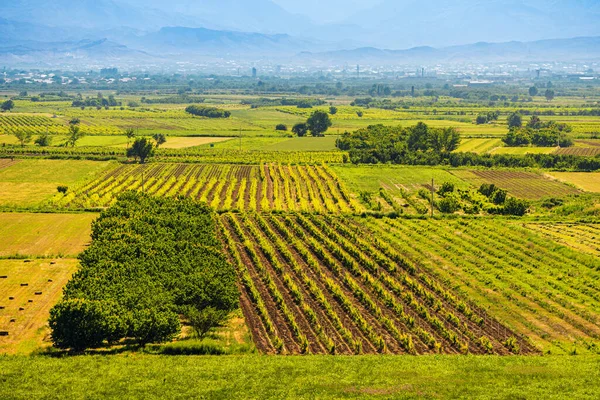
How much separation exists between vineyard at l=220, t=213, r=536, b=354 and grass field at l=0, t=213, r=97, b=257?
11.6m

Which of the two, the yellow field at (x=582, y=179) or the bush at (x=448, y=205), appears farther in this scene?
the yellow field at (x=582, y=179)

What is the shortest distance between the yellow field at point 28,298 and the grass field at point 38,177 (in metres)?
20.7

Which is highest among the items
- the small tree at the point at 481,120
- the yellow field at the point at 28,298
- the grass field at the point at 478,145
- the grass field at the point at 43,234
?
the yellow field at the point at 28,298

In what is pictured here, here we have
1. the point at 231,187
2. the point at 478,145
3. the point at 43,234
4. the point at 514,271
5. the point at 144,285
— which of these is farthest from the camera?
the point at 478,145

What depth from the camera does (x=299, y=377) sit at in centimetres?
3150

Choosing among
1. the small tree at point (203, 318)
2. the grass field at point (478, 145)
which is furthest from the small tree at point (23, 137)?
the small tree at point (203, 318)

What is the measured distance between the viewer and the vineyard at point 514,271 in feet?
125

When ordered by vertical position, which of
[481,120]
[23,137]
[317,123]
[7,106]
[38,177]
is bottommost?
[481,120]

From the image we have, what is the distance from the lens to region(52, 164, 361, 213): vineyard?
6731 centimetres

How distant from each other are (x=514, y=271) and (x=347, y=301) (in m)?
12.9

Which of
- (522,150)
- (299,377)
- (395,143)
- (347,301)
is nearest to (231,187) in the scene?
(395,143)

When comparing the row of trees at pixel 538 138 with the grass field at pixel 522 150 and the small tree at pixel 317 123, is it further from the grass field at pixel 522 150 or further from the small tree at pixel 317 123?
the small tree at pixel 317 123

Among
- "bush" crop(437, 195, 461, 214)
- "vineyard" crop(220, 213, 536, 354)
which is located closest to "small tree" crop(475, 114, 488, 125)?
"bush" crop(437, 195, 461, 214)

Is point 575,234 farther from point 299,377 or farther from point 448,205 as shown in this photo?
point 299,377
